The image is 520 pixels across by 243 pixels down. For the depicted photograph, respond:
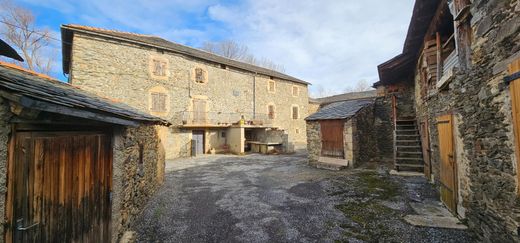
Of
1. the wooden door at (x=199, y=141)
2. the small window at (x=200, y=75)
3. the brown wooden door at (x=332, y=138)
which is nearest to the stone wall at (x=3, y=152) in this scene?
the brown wooden door at (x=332, y=138)

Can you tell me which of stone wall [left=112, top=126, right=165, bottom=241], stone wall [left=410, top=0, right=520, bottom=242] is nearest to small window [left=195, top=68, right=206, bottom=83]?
stone wall [left=112, top=126, right=165, bottom=241]

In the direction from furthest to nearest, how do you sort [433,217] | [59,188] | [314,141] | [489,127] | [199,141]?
[199,141] → [314,141] → [433,217] → [489,127] → [59,188]

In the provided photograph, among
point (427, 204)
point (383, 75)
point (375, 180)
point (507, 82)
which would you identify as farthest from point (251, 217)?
point (383, 75)

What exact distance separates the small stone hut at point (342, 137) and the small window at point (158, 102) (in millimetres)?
9894

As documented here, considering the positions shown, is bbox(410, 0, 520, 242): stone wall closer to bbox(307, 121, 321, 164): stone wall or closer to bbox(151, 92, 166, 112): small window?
bbox(307, 121, 321, 164): stone wall

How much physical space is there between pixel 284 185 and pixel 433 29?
234 inches

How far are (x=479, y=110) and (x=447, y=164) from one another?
199cm

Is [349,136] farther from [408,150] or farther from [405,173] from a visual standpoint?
[405,173]

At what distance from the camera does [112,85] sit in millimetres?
13031

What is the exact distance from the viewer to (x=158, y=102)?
1452 centimetres

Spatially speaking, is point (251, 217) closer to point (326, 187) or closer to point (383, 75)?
point (326, 187)

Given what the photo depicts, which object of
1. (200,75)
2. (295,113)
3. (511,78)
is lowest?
(511,78)

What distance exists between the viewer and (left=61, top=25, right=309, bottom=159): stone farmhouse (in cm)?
1262

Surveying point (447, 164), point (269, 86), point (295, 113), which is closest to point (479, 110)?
point (447, 164)
